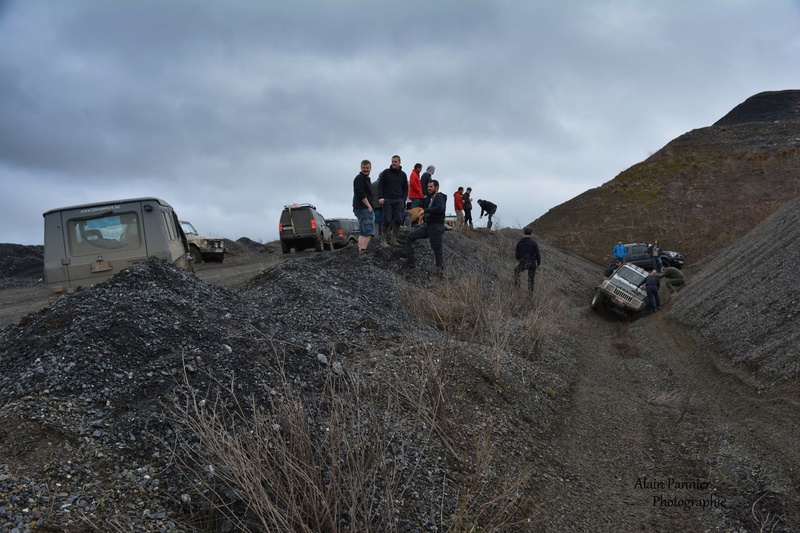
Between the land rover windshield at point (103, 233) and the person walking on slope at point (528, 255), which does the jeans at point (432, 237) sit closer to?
the person walking on slope at point (528, 255)

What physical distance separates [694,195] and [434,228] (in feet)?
130

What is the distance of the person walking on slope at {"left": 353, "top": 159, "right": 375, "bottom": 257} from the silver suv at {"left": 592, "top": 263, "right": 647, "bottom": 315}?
9.91 m

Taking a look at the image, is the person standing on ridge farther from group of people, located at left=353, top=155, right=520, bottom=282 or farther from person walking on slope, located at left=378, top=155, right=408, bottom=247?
person walking on slope, located at left=378, top=155, right=408, bottom=247

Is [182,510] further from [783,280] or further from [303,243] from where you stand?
[303,243]

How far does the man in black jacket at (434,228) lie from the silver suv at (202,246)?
468 inches

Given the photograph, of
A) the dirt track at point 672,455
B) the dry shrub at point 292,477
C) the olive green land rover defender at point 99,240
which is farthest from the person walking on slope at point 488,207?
the dry shrub at point 292,477

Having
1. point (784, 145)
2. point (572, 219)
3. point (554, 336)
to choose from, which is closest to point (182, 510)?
point (554, 336)

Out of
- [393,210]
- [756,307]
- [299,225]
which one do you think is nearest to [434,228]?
[393,210]

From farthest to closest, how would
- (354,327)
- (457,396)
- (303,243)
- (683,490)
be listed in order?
(303,243)
(354,327)
(457,396)
(683,490)

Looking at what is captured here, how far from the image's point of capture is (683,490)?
6000 millimetres

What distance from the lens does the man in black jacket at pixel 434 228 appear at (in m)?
12.6

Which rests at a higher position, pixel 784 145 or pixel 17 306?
pixel 784 145

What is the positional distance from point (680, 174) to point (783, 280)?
4129 centimetres

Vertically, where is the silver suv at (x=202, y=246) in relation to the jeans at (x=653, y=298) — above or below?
above
